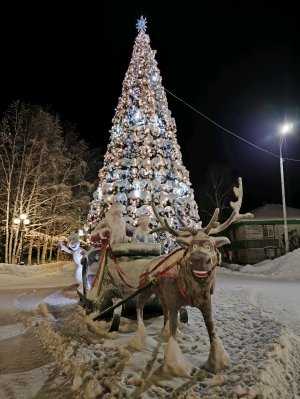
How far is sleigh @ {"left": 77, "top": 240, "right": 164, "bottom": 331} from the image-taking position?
5133mm

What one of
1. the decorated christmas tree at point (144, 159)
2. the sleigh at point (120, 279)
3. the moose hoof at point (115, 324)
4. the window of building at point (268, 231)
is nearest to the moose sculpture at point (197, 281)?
the sleigh at point (120, 279)

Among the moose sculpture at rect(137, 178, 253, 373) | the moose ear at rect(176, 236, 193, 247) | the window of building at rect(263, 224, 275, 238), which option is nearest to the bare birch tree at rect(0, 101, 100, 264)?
the window of building at rect(263, 224, 275, 238)

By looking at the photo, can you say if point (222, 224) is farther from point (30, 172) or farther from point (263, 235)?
point (263, 235)

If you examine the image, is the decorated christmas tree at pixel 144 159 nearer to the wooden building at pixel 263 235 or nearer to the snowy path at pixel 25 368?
the snowy path at pixel 25 368

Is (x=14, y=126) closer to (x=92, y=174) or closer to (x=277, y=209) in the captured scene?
(x=92, y=174)

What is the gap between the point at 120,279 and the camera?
17.4ft

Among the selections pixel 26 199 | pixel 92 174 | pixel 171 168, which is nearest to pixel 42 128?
pixel 26 199

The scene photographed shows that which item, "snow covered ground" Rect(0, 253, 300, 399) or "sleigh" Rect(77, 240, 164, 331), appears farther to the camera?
"sleigh" Rect(77, 240, 164, 331)

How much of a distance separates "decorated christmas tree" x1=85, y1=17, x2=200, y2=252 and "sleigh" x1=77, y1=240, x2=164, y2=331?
10.2 meters

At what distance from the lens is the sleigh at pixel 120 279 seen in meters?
5.13

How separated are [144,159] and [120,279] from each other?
1225 centimetres

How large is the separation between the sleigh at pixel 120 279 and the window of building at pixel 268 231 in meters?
27.6

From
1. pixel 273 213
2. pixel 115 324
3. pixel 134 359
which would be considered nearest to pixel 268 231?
pixel 273 213

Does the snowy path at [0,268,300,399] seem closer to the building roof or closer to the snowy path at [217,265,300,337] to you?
the snowy path at [217,265,300,337]
